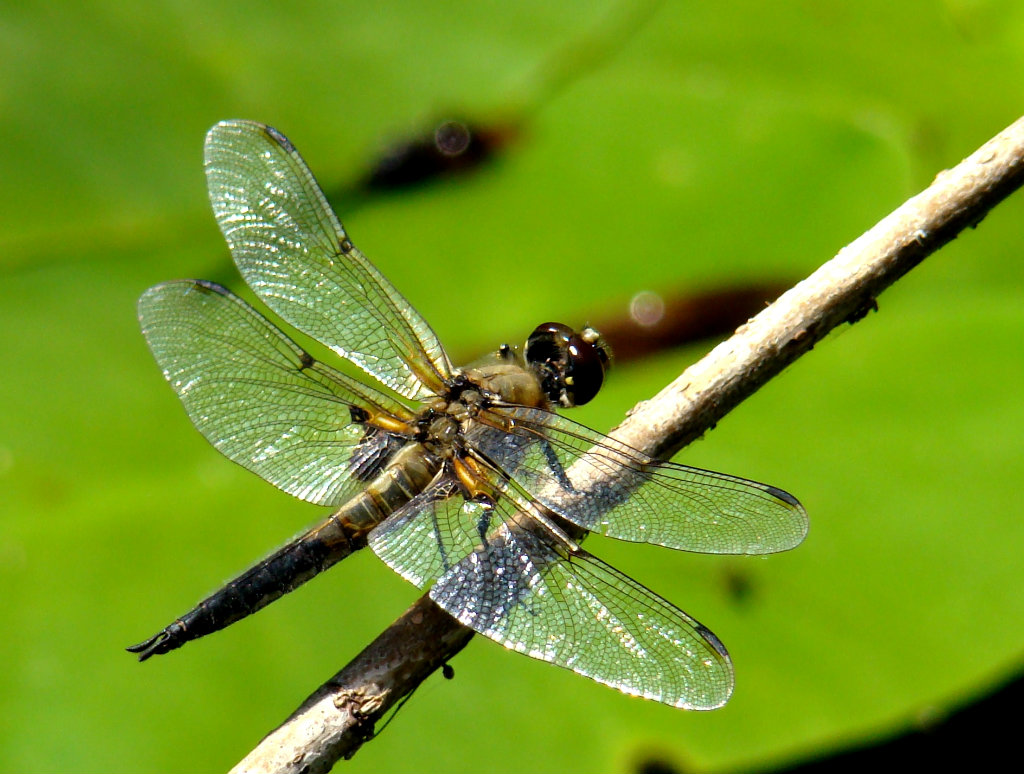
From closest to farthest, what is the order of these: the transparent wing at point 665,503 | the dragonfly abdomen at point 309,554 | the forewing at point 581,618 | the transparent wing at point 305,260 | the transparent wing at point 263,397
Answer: the forewing at point 581,618 → the transparent wing at point 665,503 → the dragonfly abdomen at point 309,554 → the transparent wing at point 263,397 → the transparent wing at point 305,260

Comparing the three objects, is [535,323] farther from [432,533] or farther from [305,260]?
[432,533]

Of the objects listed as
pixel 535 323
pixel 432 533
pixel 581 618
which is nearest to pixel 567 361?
pixel 432 533

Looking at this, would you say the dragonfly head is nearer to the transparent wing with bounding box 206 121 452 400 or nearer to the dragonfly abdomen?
the transparent wing with bounding box 206 121 452 400

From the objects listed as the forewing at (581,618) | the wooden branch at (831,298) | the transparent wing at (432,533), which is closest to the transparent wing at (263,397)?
the transparent wing at (432,533)

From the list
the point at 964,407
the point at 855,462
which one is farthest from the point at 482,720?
the point at 964,407

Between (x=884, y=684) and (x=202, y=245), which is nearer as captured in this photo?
(x=884, y=684)

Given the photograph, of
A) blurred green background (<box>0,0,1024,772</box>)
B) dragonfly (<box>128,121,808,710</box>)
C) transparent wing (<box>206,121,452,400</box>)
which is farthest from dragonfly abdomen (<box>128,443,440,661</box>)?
blurred green background (<box>0,0,1024,772</box>)

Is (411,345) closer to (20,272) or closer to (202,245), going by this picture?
(202,245)

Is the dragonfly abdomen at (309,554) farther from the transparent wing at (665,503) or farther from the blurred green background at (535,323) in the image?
the blurred green background at (535,323)

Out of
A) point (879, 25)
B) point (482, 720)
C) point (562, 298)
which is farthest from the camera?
point (879, 25)
